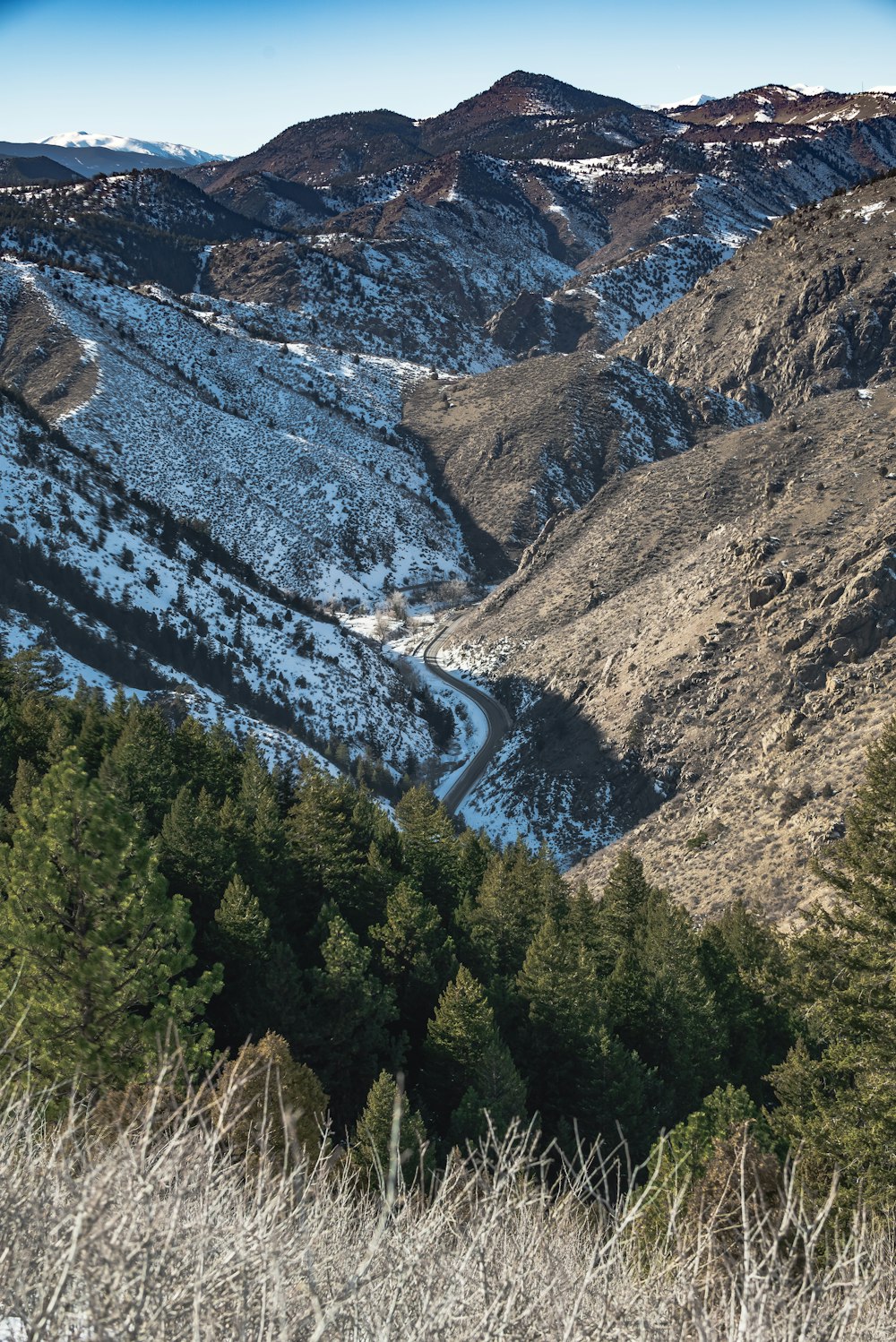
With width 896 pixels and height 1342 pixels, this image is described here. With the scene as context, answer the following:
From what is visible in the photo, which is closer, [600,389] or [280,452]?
[280,452]

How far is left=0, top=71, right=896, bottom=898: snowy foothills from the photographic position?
55656mm

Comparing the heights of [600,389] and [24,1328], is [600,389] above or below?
above

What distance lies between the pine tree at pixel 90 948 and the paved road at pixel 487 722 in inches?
1782

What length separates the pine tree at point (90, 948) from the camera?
15.8 meters

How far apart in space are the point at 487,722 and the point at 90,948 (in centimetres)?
5806

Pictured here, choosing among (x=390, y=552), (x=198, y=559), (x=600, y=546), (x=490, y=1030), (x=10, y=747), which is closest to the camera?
(x=490, y=1030)

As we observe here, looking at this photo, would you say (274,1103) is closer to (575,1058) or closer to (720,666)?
(575,1058)

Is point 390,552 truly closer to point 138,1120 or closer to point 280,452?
point 280,452

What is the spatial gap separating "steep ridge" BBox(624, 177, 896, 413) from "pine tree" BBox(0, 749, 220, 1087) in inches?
5111

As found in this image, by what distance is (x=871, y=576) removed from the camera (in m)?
50.4

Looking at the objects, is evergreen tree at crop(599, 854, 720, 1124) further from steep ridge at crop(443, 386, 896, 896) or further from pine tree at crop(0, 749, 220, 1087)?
pine tree at crop(0, 749, 220, 1087)

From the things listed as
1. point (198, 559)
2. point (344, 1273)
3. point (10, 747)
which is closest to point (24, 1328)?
point (344, 1273)

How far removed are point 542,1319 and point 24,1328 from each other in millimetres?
3850

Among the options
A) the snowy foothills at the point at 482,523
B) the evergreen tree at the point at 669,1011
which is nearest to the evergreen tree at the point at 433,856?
the evergreen tree at the point at 669,1011
